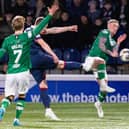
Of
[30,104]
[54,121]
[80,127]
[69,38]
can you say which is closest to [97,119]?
[54,121]

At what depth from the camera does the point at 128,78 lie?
20.0m

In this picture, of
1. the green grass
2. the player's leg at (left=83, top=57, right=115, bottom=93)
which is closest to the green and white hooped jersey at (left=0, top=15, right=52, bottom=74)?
the green grass

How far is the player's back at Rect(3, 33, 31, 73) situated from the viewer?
12.5 metres

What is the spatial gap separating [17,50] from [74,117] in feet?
10.2

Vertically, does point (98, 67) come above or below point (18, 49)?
below

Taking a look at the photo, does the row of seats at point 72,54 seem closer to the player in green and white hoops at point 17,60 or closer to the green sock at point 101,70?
the green sock at point 101,70

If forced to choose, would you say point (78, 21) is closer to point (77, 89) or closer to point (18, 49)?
point (77, 89)

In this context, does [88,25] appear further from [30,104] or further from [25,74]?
[25,74]

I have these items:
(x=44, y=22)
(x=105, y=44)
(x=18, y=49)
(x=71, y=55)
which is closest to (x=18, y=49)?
(x=18, y=49)

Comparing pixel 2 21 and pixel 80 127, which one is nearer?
pixel 80 127

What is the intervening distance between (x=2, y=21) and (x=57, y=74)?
249cm

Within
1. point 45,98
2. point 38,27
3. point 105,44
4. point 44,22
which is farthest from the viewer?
point 105,44

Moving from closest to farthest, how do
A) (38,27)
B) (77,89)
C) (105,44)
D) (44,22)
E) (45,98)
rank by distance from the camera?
(44,22), (38,27), (45,98), (105,44), (77,89)

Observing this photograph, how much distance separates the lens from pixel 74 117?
49.5 feet
